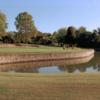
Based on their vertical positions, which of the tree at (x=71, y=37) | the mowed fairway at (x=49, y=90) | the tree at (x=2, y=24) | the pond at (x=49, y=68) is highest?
the tree at (x=2, y=24)

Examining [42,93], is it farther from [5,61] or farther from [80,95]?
[5,61]

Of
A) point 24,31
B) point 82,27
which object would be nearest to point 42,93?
point 24,31

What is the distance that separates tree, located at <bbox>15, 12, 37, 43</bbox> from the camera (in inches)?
3770

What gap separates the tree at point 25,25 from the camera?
3770 inches

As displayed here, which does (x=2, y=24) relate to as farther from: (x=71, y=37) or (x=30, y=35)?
(x=71, y=37)

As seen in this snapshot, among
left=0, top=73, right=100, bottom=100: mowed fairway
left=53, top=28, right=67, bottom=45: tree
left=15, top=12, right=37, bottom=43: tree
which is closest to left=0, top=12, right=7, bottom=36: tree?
left=15, top=12, right=37, bottom=43: tree

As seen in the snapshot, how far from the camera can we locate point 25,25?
315ft

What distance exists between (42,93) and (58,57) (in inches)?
1802

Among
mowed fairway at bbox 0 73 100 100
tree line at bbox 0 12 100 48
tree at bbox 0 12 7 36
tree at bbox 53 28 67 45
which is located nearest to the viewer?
mowed fairway at bbox 0 73 100 100

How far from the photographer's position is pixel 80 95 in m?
10.8

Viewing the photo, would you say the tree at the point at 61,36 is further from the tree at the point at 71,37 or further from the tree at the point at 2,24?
the tree at the point at 2,24

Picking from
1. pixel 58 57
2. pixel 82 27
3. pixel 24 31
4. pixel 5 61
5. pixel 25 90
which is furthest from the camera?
pixel 82 27

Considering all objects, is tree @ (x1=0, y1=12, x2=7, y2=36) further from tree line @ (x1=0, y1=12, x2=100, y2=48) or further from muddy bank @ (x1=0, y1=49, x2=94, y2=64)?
muddy bank @ (x1=0, y1=49, x2=94, y2=64)

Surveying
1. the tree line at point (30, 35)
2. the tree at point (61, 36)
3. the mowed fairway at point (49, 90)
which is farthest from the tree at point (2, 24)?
the mowed fairway at point (49, 90)
